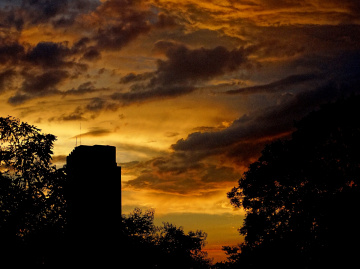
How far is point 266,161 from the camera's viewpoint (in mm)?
37469

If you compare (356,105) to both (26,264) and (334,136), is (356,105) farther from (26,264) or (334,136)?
(26,264)

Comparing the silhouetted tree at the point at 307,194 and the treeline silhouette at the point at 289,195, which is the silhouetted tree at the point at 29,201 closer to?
the treeline silhouette at the point at 289,195

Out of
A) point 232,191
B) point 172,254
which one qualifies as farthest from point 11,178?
point 172,254

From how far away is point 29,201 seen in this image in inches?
1010

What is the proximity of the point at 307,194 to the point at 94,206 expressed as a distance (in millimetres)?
24883

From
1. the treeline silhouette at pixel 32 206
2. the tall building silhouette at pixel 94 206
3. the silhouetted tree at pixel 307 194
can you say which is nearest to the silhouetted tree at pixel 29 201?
the treeline silhouette at pixel 32 206

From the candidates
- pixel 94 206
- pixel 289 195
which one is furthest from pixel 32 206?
pixel 289 195

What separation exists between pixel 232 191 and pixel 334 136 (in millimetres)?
9153

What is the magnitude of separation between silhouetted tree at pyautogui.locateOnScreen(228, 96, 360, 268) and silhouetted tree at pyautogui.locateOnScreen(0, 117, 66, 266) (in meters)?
15.5

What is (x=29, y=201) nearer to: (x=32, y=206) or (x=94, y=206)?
(x=32, y=206)

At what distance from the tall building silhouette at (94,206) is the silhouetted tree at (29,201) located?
27.3ft

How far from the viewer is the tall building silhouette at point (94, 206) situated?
14266mm

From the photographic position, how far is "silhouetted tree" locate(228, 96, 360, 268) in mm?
32969

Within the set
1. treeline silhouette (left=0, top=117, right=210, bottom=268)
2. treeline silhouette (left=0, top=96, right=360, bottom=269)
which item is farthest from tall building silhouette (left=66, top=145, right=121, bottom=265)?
treeline silhouette (left=0, top=96, right=360, bottom=269)
